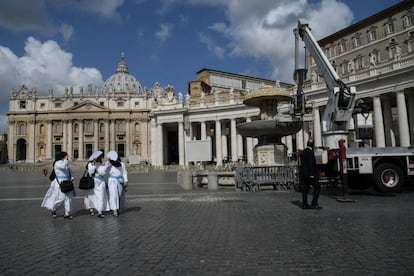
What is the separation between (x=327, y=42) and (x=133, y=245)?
194 feet

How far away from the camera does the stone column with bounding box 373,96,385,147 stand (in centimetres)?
3497

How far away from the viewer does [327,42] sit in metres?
56.7

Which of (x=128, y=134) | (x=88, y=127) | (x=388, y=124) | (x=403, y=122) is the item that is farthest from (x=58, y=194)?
(x=88, y=127)

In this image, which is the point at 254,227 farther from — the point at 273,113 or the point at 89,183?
the point at 273,113

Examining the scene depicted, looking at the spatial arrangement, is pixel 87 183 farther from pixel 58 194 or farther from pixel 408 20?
pixel 408 20

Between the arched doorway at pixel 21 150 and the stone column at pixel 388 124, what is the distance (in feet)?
302

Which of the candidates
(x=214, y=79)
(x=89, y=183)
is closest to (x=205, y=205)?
(x=89, y=183)

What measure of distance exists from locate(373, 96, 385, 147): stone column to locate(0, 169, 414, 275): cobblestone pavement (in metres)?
28.4

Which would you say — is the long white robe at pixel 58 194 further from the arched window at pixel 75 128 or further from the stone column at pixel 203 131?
the arched window at pixel 75 128

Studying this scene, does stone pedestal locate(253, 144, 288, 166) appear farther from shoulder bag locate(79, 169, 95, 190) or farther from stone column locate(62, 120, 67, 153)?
stone column locate(62, 120, 67, 153)

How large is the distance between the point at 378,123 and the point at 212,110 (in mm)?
27805

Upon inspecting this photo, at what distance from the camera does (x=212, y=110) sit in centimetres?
5612

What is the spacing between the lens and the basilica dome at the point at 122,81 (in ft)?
428

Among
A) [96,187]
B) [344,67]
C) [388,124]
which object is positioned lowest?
[96,187]
